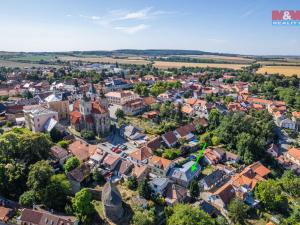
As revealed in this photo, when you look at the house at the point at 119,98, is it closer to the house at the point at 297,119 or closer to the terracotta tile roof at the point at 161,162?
the terracotta tile roof at the point at 161,162

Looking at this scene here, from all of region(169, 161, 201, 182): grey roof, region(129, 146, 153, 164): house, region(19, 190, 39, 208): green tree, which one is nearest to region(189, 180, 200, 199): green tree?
region(169, 161, 201, 182): grey roof

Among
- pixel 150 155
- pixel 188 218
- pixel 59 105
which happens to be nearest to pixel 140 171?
pixel 150 155

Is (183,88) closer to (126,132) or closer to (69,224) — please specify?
(126,132)

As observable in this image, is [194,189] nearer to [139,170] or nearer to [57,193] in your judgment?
[139,170]

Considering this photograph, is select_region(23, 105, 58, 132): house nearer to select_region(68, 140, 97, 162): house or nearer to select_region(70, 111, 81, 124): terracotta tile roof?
select_region(70, 111, 81, 124): terracotta tile roof

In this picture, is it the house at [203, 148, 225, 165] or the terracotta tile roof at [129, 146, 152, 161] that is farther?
the house at [203, 148, 225, 165]

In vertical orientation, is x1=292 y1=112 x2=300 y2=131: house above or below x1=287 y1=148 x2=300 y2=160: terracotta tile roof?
above

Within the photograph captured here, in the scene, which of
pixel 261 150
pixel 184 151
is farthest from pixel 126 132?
pixel 261 150
